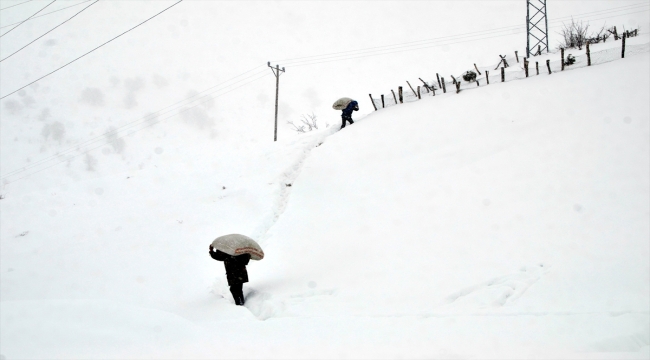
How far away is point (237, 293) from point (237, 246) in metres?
1.03

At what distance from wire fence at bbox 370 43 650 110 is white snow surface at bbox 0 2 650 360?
26.3 inches

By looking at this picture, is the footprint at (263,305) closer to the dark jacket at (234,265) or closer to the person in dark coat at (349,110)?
the dark jacket at (234,265)

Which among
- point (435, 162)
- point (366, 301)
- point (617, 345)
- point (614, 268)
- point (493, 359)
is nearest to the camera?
point (493, 359)

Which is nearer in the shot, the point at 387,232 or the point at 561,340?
the point at 561,340

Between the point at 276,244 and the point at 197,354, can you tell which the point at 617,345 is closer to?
the point at 197,354

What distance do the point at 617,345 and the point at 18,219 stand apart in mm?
19767

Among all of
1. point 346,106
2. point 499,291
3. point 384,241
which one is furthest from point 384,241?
point 346,106

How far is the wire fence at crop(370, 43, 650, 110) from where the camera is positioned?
1541 centimetres

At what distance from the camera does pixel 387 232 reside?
389 inches

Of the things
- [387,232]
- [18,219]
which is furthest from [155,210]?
[387,232]

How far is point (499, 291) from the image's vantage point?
19.7ft

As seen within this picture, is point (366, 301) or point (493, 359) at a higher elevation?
point (493, 359)

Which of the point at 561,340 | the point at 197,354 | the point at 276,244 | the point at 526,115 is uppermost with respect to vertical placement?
the point at 526,115

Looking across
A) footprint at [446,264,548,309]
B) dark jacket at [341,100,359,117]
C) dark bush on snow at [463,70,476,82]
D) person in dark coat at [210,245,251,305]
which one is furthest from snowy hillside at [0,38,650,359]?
dark bush on snow at [463,70,476,82]
